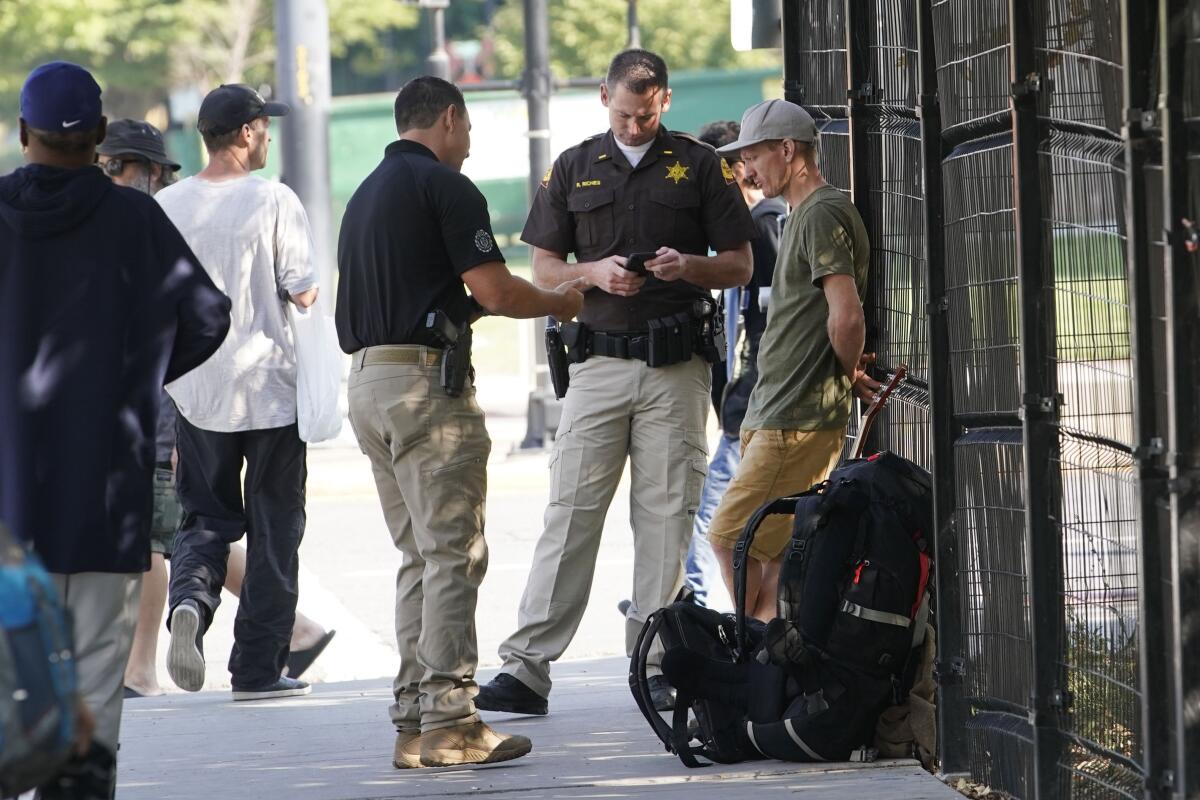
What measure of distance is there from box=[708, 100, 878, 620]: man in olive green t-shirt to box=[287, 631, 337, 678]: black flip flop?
2.21 m

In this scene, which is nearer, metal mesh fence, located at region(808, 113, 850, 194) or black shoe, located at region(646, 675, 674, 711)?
black shoe, located at region(646, 675, 674, 711)

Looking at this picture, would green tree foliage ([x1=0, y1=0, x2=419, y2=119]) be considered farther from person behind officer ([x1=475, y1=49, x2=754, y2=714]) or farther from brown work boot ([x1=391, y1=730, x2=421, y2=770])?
brown work boot ([x1=391, y1=730, x2=421, y2=770])

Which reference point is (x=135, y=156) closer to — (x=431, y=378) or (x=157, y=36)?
(x=431, y=378)

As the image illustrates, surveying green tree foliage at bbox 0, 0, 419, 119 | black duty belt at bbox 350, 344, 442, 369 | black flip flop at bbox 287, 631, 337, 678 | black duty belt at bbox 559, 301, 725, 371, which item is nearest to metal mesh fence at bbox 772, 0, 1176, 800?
black duty belt at bbox 559, 301, 725, 371

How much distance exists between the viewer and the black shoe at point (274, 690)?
23.5 feet

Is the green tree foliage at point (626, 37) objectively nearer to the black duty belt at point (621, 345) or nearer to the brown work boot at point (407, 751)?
the black duty belt at point (621, 345)

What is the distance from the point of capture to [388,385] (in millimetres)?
5590

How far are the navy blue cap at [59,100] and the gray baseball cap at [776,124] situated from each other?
243cm

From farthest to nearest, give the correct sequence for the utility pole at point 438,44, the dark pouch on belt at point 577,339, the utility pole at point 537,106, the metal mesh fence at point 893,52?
the utility pole at point 438,44 → the utility pole at point 537,106 → the dark pouch on belt at point 577,339 → the metal mesh fence at point 893,52

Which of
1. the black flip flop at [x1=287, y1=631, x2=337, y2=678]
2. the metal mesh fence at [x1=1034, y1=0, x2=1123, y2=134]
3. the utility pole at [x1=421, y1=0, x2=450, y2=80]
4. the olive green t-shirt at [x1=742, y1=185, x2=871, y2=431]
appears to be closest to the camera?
the metal mesh fence at [x1=1034, y1=0, x2=1123, y2=134]

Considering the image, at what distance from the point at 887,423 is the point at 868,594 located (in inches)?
51.3

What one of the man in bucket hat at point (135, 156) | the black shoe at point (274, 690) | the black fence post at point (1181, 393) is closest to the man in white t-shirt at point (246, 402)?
the black shoe at point (274, 690)

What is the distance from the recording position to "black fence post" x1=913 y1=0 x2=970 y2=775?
17.4 ft

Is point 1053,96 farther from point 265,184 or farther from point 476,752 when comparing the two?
point 265,184
